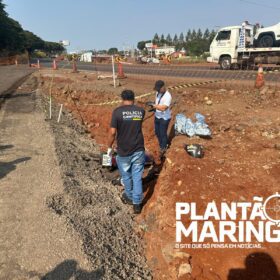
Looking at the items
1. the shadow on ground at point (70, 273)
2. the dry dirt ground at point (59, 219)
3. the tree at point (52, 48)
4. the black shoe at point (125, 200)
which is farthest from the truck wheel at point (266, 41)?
the tree at point (52, 48)

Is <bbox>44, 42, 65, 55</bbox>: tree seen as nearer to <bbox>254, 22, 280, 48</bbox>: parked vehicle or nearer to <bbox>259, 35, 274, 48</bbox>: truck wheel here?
<bbox>254, 22, 280, 48</bbox>: parked vehicle

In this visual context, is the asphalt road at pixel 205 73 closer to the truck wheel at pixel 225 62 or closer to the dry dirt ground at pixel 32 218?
the truck wheel at pixel 225 62

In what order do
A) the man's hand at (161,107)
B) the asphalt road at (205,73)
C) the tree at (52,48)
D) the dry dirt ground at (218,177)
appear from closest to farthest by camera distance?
1. the dry dirt ground at (218,177)
2. the man's hand at (161,107)
3. the asphalt road at (205,73)
4. the tree at (52,48)

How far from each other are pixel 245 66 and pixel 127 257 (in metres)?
21.6

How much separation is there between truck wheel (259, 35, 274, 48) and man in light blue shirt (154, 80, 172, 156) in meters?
18.0

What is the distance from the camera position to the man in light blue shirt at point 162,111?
7.91 m

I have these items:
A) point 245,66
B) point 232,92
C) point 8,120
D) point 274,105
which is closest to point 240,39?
point 245,66

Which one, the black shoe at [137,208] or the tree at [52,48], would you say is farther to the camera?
the tree at [52,48]

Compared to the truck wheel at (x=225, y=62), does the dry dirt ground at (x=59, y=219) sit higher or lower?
lower

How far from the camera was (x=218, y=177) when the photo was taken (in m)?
6.59

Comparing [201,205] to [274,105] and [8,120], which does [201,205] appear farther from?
[8,120]

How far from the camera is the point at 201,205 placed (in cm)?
590

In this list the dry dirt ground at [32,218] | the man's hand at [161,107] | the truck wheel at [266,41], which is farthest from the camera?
the truck wheel at [266,41]

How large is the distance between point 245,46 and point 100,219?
21.1 meters
